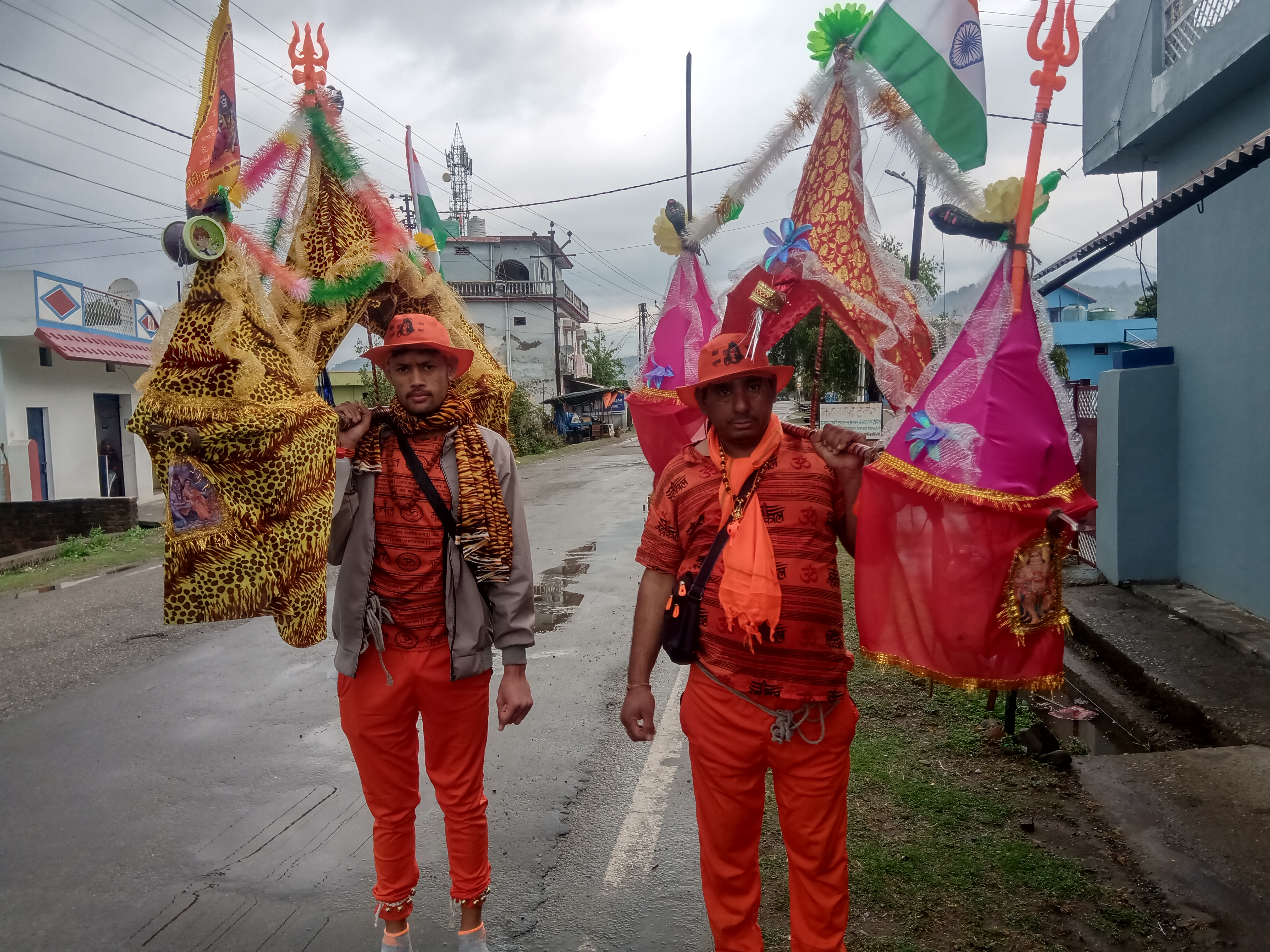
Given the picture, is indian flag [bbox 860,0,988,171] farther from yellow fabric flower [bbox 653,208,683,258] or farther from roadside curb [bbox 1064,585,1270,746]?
roadside curb [bbox 1064,585,1270,746]

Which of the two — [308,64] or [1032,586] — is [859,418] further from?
[308,64]

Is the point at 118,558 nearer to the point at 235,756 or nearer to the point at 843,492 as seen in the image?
the point at 235,756

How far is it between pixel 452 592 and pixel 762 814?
111cm

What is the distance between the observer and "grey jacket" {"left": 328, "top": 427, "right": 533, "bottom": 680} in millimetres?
2506

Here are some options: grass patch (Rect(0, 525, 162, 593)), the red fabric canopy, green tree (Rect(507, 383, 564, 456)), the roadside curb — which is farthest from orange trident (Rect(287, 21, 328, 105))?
green tree (Rect(507, 383, 564, 456))

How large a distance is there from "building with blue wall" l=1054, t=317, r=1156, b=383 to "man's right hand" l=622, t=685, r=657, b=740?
108 ft

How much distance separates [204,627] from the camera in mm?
7352

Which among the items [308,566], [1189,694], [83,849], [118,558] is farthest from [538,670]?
[118,558]

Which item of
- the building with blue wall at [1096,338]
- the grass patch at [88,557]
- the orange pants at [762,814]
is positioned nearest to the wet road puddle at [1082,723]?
the orange pants at [762,814]

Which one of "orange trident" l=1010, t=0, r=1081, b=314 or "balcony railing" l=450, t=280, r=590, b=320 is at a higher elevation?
"balcony railing" l=450, t=280, r=590, b=320

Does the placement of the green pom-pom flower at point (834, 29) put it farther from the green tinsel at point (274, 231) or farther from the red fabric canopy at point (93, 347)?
the red fabric canopy at point (93, 347)

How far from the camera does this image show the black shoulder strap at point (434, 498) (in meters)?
2.55

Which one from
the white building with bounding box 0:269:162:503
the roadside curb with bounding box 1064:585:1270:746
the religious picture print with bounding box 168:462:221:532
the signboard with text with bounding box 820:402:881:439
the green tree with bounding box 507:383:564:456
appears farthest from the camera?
the green tree with bounding box 507:383:564:456

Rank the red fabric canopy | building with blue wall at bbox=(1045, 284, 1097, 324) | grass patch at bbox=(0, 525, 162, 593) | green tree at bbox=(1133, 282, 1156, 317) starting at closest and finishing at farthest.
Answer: grass patch at bbox=(0, 525, 162, 593), the red fabric canopy, green tree at bbox=(1133, 282, 1156, 317), building with blue wall at bbox=(1045, 284, 1097, 324)
